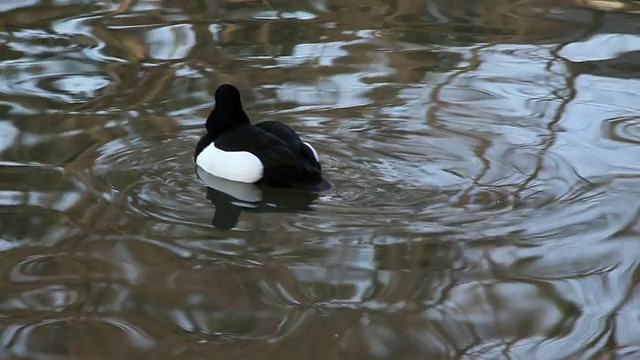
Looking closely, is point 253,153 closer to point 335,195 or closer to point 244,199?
point 244,199

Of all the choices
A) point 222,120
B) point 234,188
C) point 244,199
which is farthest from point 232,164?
point 222,120

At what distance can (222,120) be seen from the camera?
704 centimetres

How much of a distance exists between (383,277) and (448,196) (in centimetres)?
95

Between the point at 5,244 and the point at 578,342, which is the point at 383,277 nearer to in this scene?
the point at 578,342

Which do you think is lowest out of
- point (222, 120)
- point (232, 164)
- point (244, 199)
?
point (244, 199)

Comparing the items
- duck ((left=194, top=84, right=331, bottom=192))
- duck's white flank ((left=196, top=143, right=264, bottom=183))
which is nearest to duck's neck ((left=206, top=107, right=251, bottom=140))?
duck ((left=194, top=84, right=331, bottom=192))

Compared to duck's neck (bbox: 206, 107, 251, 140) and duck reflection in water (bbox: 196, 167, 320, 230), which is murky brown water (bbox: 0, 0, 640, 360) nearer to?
duck reflection in water (bbox: 196, 167, 320, 230)

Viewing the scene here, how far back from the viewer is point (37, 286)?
18.4 ft

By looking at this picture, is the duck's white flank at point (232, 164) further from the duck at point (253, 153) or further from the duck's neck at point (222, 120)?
the duck's neck at point (222, 120)

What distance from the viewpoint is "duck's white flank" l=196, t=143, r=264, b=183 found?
262 inches

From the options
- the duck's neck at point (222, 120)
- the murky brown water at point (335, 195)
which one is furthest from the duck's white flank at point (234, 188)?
the duck's neck at point (222, 120)

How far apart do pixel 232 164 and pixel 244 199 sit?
26 cm

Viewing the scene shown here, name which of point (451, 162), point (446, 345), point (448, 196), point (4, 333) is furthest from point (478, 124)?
point (4, 333)

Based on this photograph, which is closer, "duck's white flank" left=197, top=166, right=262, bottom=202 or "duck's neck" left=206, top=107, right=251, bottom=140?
"duck's white flank" left=197, top=166, right=262, bottom=202
